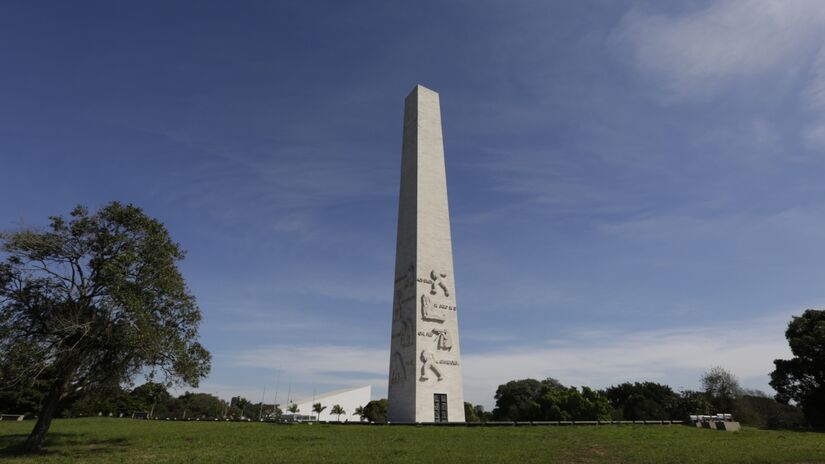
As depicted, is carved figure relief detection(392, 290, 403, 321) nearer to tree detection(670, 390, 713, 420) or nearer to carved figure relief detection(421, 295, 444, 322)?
carved figure relief detection(421, 295, 444, 322)

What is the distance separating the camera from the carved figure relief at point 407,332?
31.1 m

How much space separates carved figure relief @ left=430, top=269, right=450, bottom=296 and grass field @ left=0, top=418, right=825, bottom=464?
10.9m

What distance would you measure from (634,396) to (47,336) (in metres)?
67.9

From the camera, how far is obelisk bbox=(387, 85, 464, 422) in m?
30.2

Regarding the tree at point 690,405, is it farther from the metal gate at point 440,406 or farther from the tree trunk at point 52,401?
the tree trunk at point 52,401

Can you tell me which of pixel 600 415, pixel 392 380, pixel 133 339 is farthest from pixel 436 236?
pixel 600 415

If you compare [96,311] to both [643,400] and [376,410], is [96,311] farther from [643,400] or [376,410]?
[643,400]

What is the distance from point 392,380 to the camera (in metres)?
32.4

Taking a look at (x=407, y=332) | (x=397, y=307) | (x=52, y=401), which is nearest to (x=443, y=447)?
(x=52, y=401)

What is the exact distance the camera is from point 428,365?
30234 millimetres

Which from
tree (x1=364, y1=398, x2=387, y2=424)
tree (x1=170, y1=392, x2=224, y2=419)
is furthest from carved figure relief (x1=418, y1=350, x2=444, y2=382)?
tree (x1=170, y1=392, x2=224, y2=419)

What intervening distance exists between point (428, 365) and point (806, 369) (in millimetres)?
35650

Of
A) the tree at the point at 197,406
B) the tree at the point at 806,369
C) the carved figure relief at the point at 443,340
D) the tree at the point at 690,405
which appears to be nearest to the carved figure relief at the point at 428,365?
the carved figure relief at the point at 443,340

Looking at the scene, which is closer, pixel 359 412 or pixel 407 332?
→ pixel 407 332
